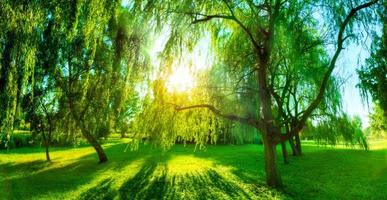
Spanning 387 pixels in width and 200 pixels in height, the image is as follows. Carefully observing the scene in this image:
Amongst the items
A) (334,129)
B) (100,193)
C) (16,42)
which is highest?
(16,42)

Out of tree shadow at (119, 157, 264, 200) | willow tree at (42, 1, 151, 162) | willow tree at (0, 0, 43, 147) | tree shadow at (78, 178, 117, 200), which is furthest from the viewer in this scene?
tree shadow at (119, 157, 264, 200)

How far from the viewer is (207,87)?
1016 cm

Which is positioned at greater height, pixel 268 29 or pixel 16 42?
pixel 268 29

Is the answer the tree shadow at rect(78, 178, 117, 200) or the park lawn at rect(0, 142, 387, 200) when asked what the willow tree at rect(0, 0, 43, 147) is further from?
the park lawn at rect(0, 142, 387, 200)

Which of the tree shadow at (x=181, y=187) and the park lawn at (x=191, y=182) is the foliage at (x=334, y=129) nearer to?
the park lawn at (x=191, y=182)

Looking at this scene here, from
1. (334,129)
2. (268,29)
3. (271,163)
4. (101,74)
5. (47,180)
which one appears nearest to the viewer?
(268,29)

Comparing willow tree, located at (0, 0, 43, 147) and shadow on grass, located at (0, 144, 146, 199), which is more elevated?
willow tree, located at (0, 0, 43, 147)

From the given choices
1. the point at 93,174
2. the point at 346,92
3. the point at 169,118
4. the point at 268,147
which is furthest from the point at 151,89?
the point at 93,174

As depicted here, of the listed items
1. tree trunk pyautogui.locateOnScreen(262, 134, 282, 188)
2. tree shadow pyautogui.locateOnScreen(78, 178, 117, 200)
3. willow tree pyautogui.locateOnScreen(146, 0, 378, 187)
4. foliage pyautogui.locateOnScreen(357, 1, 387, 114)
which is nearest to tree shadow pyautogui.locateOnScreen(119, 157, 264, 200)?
tree shadow pyautogui.locateOnScreen(78, 178, 117, 200)

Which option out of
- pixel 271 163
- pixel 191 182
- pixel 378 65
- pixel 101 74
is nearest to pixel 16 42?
pixel 378 65

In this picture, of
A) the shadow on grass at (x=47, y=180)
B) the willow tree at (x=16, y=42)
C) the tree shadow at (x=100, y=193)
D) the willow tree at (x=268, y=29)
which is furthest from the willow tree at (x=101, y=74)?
the willow tree at (x=16, y=42)

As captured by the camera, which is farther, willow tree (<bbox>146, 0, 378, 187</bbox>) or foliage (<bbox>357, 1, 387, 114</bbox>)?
willow tree (<bbox>146, 0, 378, 187</bbox>)

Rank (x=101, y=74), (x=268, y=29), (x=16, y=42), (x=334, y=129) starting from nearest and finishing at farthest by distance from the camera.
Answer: (x=16, y=42) < (x=268, y=29) < (x=334, y=129) < (x=101, y=74)

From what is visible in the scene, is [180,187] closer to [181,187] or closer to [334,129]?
[181,187]
